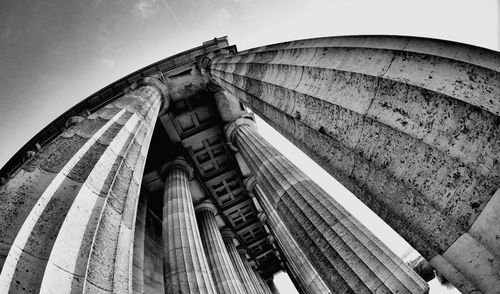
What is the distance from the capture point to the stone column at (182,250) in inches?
363

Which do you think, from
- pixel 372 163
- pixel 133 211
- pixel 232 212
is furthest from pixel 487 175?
pixel 232 212

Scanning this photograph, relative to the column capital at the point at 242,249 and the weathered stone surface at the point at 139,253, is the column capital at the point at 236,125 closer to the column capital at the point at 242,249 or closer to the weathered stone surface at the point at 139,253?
the weathered stone surface at the point at 139,253

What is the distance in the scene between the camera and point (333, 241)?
21.6 ft

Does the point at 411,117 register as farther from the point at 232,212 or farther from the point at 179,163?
the point at 232,212

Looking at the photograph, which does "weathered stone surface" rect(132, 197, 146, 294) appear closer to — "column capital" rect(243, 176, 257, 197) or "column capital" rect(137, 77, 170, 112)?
"column capital" rect(137, 77, 170, 112)

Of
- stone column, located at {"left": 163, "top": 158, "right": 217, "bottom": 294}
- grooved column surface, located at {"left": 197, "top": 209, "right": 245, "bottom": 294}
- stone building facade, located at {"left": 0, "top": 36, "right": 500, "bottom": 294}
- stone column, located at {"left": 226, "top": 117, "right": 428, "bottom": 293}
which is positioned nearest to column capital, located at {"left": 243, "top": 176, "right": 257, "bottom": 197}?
grooved column surface, located at {"left": 197, "top": 209, "right": 245, "bottom": 294}

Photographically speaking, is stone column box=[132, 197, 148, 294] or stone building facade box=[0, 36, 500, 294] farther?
stone column box=[132, 197, 148, 294]

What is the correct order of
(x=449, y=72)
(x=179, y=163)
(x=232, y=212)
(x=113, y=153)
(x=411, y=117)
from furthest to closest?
(x=232, y=212), (x=179, y=163), (x=113, y=153), (x=411, y=117), (x=449, y=72)

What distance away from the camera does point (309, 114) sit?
400cm

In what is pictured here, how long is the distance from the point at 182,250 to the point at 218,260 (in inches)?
204

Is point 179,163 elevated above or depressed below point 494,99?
above

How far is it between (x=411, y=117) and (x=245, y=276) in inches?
777

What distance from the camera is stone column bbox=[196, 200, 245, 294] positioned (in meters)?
13.7

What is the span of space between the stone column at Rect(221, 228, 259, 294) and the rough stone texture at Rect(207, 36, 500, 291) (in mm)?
17215
